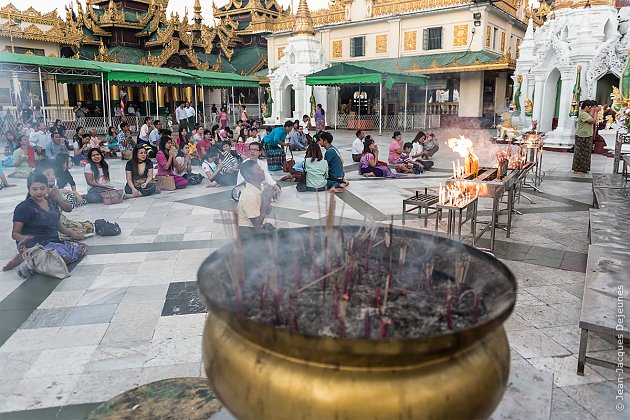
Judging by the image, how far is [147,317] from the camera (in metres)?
4.16

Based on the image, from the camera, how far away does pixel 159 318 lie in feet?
13.6

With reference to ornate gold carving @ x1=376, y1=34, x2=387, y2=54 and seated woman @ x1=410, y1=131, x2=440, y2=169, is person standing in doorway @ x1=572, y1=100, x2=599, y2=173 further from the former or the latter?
ornate gold carving @ x1=376, y1=34, x2=387, y2=54

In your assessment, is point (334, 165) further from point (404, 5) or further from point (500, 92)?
point (500, 92)

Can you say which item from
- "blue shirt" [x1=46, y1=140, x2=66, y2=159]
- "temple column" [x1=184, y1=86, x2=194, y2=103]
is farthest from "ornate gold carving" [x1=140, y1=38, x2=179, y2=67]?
"blue shirt" [x1=46, y1=140, x2=66, y2=159]

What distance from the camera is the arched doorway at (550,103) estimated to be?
18.9 meters

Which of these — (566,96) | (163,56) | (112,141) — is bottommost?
(112,141)

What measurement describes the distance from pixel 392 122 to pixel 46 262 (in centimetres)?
2444

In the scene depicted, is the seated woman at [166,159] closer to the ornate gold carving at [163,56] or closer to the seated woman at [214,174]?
the seated woman at [214,174]

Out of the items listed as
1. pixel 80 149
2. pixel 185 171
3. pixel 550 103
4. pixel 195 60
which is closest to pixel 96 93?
pixel 195 60

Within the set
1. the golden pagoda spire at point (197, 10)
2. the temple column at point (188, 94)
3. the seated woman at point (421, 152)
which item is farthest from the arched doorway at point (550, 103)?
the golden pagoda spire at point (197, 10)

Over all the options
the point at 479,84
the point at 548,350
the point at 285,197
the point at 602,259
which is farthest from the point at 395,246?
the point at 479,84

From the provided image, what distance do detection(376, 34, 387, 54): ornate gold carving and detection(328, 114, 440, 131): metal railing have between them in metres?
4.87

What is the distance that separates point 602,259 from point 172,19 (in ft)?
104

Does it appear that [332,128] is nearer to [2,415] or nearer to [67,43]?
[67,43]
